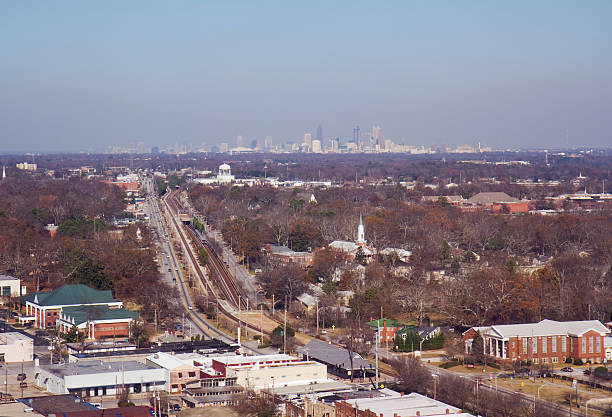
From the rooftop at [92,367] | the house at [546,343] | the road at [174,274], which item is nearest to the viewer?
the rooftop at [92,367]

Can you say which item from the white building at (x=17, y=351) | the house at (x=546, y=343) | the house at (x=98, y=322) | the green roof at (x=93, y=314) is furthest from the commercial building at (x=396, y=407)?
the green roof at (x=93, y=314)

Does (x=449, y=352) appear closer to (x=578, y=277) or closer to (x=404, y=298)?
(x=404, y=298)

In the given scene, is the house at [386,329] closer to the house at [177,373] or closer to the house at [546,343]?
the house at [546,343]

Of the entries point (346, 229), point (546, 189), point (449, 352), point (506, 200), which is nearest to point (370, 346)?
point (449, 352)

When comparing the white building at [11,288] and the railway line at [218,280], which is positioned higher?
the white building at [11,288]

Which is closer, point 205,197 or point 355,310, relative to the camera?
point 355,310
